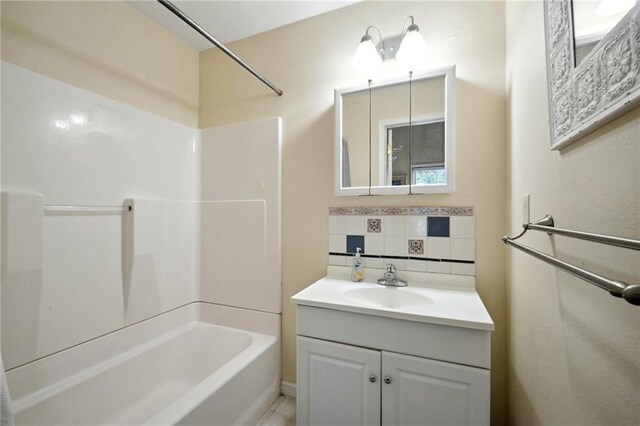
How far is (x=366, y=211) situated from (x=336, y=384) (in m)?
0.88

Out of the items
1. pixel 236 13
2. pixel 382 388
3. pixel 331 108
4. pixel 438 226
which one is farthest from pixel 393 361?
pixel 236 13

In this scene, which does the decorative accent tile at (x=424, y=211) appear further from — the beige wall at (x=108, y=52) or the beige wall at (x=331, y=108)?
the beige wall at (x=108, y=52)

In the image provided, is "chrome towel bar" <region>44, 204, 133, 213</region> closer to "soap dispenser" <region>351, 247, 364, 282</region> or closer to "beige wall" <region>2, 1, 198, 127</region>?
"beige wall" <region>2, 1, 198, 127</region>

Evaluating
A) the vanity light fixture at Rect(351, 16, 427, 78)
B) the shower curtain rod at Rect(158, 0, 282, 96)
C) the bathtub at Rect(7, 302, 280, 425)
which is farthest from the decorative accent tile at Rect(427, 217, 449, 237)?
the shower curtain rod at Rect(158, 0, 282, 96)

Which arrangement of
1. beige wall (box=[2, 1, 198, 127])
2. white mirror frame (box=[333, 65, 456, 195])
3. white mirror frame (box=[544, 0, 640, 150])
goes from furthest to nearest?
1. white mirror frame (box=[333, 65, 456, 195])
2. beige wall (box=[2, 1, 198, 127])
3. white mirror frame (box=[544, 0, 640, 150])

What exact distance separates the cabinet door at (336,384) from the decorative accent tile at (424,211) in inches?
29.3

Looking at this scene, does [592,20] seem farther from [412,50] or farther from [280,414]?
[280,414]

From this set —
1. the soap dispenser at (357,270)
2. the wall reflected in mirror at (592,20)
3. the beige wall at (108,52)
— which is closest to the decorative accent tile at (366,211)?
the soap dispenser at (357,270)

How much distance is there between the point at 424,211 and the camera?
56.4 inches

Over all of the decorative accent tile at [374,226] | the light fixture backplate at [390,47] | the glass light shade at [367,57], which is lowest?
the decorative accent tile at [374,226]

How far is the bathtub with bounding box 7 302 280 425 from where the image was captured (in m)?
1.13

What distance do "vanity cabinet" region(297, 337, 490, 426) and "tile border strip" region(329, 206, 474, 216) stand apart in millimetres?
720

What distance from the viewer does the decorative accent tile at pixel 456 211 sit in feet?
4.47

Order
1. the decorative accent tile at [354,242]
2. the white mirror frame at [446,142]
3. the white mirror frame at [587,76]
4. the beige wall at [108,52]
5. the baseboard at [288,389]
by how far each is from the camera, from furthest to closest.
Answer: the baseboard at [288,389] → the decorative accent tile at [354,242] → the white mirror frame at [446,142] → the beige wall at [108,52] → the white mirror frame at [587,76]
